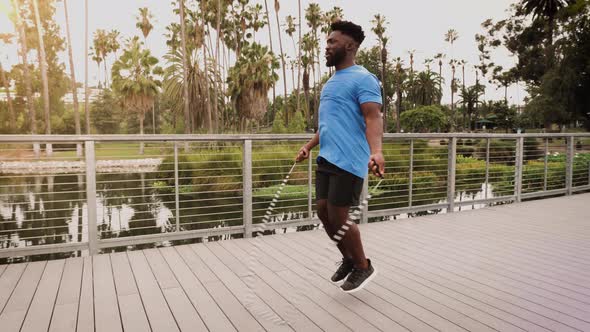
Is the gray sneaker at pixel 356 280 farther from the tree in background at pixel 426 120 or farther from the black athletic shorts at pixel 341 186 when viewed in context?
the tree in background at pixel 426 120

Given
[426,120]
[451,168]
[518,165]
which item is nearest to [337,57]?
[451,168]

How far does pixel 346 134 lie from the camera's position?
2557 millimetres

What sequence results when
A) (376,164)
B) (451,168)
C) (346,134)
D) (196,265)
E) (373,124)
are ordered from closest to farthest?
(376,164)
(373,124)
(346,134)
(196,265)
(451,168)

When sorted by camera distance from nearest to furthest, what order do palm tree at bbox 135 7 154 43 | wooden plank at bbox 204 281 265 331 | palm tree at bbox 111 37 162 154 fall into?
wooden plank at bbox 204 281 265 331
palm tree at bbox 111 37 162 154
palm tree at bbox 135 7 154 43

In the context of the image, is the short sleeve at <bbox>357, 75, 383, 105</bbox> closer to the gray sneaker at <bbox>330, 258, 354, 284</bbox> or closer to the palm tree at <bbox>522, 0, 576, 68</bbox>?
the gray sneaker at <bbox>330, 258, 354, 284</bbox>

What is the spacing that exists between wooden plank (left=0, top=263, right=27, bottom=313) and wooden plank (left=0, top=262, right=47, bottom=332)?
2cm

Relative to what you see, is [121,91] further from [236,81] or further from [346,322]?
[346,322]

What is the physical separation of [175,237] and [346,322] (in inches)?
85.6

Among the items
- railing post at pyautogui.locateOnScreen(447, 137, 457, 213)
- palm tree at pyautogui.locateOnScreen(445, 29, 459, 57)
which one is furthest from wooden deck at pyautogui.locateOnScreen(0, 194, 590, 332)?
palm tree at pyautogui.locateOnScreen(445, 29, 459, 57)

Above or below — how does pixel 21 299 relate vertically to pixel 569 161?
below

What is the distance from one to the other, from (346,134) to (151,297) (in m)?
1.51

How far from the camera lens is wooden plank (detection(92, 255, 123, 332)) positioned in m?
2.28

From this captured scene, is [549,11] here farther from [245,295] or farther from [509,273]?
[245,295]

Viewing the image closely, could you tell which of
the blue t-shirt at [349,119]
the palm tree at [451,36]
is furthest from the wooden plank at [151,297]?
the palm tree at [451,36]
